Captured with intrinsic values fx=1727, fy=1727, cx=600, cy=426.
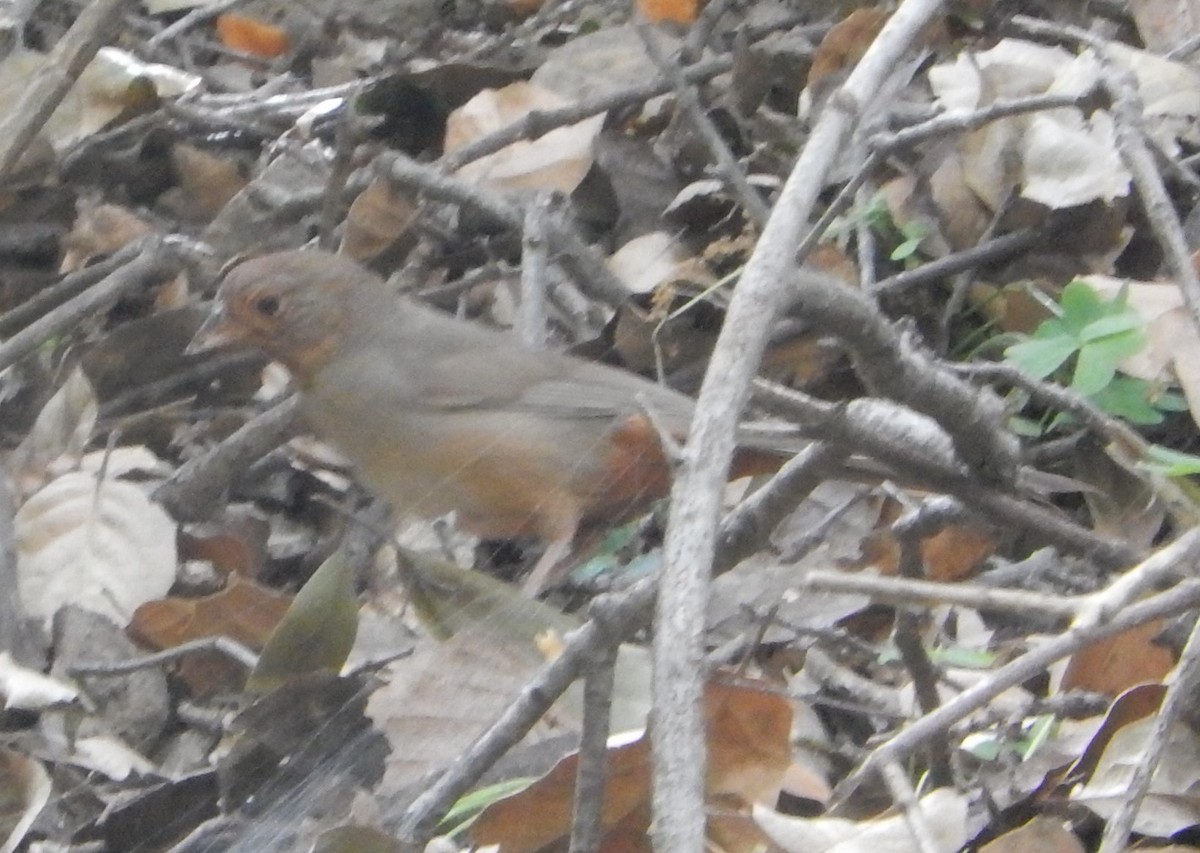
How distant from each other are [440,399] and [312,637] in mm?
1156

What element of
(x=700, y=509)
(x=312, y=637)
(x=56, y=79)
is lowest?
(x=312, y=637)

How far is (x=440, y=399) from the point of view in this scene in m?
3.04

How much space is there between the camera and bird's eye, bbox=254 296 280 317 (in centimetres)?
295

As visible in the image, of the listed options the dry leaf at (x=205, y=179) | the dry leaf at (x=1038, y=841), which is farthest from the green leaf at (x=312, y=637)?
the dry leaf at (x=205, y=179)

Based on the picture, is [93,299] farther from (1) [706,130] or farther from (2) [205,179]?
(1) [706,130]

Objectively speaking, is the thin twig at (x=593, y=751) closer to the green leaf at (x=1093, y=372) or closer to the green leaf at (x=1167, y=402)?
the green leaf at (x=1093, y=372)

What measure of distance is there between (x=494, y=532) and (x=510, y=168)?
0.92 metres

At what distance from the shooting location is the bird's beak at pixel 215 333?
9.55ft

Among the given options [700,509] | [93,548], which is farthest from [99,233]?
[700,509]

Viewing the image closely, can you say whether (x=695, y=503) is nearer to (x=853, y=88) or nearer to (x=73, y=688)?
(x=853, y=88)

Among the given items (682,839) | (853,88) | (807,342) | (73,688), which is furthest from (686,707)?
(807,342)

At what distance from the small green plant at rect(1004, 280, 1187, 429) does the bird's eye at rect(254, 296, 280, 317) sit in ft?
4.07

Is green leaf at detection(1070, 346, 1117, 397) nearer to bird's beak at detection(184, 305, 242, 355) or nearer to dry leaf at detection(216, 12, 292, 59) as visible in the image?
bird's beak at detection(184, 305, 242, 355)

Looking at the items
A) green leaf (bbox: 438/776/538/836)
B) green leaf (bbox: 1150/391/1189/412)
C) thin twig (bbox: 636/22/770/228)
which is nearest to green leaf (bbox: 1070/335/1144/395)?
green leaf (bbox: 1150/391/1189/412)
